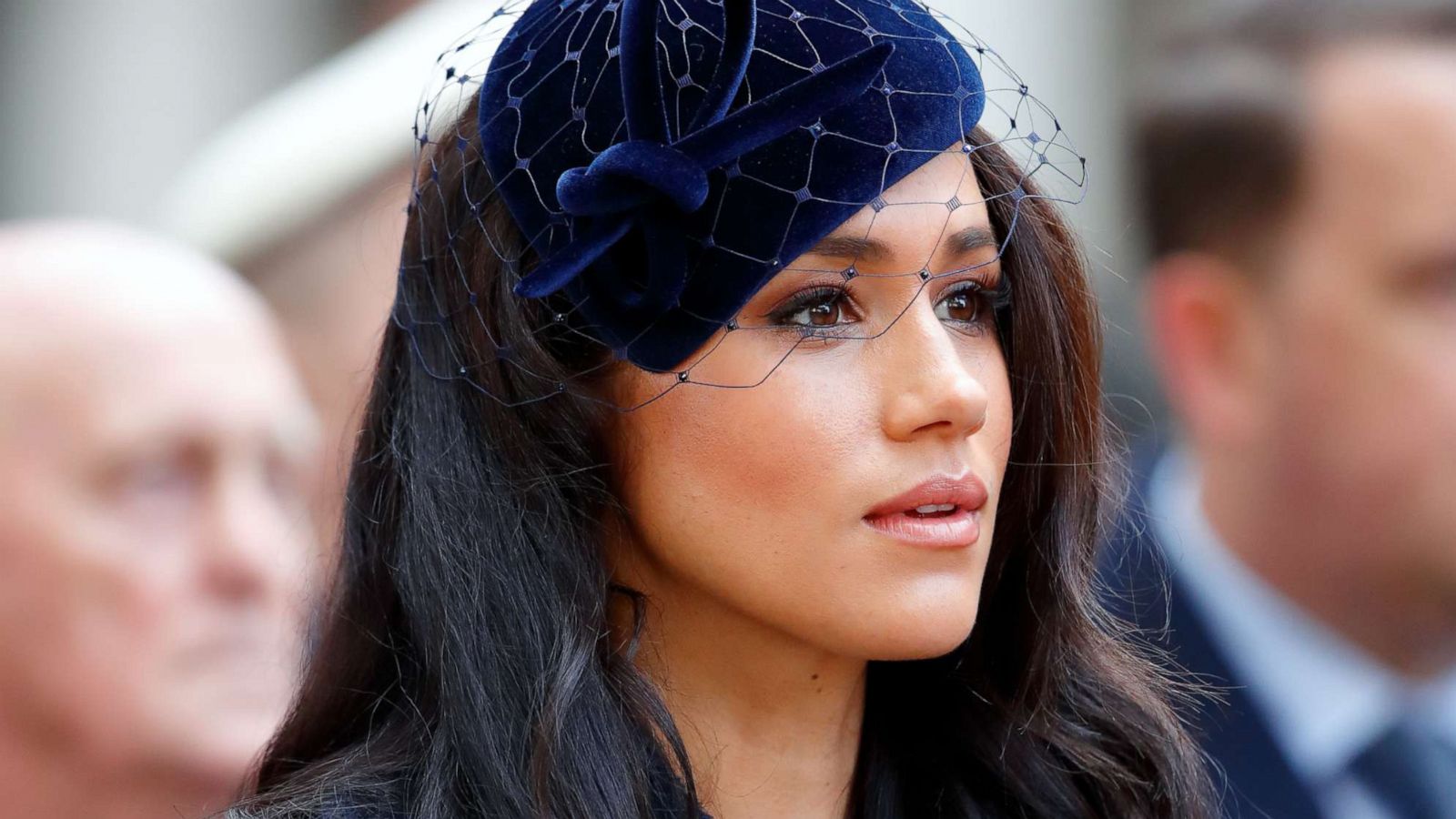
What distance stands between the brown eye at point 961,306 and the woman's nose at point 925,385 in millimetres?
126

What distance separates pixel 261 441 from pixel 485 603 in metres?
1.16

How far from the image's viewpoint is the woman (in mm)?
2385

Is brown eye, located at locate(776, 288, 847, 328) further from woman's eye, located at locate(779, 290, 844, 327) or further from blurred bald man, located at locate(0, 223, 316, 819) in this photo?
blurred bald man, located at locate(0, 223, 316, 819)

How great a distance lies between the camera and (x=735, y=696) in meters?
2.56

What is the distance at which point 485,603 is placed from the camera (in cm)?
250

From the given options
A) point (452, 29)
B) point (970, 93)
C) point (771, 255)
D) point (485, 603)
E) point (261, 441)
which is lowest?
point (485, 603)

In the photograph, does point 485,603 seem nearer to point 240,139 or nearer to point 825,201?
point 825,201

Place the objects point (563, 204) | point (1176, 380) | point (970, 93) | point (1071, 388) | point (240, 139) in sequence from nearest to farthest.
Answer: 1. point (563, 204)
2. point (970, 93)
3. point (1071, 388)
4. point (1176, 380)
5. point (240, 139)

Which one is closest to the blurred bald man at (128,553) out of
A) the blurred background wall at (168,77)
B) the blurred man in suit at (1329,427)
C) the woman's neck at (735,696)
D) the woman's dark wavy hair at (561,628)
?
the woman's dark wavy hair at (561,628)

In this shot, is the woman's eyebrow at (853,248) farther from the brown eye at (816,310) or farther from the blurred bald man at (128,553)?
the blurred bald man at (128,553)

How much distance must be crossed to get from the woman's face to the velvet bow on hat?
0.05m

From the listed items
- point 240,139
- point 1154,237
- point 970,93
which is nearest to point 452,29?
point 240,139

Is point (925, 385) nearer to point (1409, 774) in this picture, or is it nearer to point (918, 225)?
point (918, 225)

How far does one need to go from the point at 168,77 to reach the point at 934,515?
215 inches
